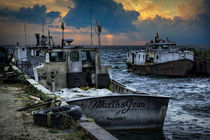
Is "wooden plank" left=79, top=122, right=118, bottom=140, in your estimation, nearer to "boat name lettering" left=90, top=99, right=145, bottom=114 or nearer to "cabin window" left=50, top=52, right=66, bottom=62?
"boat name lettering" left=90, top=99, right=145, bottom=114

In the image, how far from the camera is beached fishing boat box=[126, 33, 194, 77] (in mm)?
34969

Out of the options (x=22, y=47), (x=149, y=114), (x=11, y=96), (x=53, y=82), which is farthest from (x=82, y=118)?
(x=22, y=47)

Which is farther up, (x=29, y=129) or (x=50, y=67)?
(x=50, y=67)

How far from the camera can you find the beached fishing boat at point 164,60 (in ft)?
115

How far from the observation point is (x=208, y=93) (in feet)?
75.2

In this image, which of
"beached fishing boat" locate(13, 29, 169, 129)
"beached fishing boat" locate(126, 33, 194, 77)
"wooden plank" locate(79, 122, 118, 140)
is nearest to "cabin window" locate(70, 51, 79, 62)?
"beached fishing boat" locate(13, 29, 169, 129)

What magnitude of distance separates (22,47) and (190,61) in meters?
23.9

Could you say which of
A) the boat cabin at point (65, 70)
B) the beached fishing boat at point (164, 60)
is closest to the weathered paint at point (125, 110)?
the boat cabin at point (65, 70)

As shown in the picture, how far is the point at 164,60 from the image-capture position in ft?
116

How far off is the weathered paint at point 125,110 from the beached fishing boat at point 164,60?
2618 cm

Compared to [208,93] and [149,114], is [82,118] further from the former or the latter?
[208,93]

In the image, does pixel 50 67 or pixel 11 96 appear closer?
pixel 11 96

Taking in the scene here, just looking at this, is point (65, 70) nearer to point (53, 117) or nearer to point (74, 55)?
point (74, 55)

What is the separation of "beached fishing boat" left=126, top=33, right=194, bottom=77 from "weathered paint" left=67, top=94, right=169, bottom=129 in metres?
26.2
